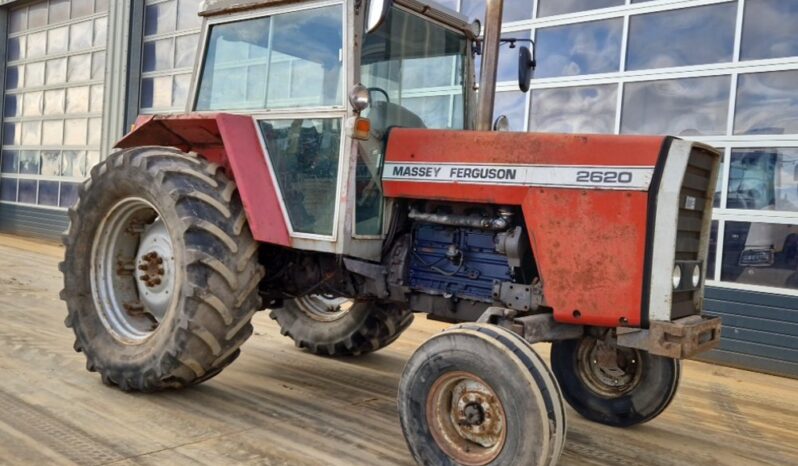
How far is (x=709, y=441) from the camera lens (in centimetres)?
384

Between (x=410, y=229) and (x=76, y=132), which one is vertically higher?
(x=76, y=132)

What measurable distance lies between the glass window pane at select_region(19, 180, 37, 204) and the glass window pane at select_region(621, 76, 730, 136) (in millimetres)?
12475

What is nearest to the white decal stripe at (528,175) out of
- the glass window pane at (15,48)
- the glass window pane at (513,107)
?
the glass window pane at (513,107)

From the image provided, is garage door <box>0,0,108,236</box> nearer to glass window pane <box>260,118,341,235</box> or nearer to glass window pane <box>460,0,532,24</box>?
glass window pane <box>460,0,532,24</box>

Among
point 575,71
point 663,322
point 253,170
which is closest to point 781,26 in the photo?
point 575,71

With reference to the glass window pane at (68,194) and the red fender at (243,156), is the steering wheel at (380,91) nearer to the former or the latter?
the red fender at (243,156)

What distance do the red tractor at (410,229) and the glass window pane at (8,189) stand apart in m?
12.7

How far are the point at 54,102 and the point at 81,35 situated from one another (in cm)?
159

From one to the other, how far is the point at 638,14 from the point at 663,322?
5.08 meters

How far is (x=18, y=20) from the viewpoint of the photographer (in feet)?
51.9

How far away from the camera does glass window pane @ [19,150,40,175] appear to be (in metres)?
14.8

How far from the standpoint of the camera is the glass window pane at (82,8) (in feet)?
45.4

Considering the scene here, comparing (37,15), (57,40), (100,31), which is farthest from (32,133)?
(100,31)

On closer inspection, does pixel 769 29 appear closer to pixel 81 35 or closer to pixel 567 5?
pixel 567 5
